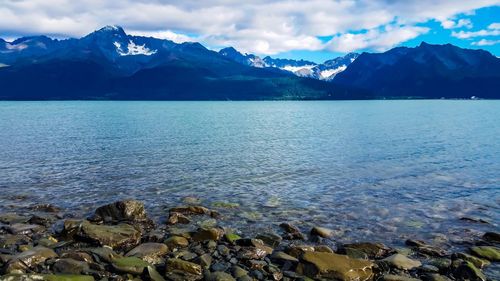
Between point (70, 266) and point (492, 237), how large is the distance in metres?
22.4

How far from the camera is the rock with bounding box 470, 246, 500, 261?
20859 millimetres

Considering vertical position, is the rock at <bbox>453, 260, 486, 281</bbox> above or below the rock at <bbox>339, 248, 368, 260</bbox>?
above

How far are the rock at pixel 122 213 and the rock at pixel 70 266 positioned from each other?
7977 millimetres

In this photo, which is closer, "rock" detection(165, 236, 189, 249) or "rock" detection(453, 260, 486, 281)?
"rock" detection(453, 260, 486, 281)

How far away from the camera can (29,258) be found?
18625mm

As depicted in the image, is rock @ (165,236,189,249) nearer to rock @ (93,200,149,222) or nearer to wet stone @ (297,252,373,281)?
rock @ (93,200,149,222)

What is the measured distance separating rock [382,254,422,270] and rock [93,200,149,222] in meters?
15.3

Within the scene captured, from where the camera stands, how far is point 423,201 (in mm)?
32844

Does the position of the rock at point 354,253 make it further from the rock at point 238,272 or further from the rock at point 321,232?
the rock at point 238,272

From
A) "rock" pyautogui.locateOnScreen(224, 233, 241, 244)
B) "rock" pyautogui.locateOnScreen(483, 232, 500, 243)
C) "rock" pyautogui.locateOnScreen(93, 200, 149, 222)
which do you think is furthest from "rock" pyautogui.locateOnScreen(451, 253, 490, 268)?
"rock" pyautogui.locateOnScreen(93, 200, 149, 222)

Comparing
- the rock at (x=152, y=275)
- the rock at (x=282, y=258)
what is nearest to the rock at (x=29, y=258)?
the rock at (x=152, y=275)

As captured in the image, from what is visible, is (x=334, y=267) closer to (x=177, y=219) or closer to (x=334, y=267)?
(x=334, y=267)

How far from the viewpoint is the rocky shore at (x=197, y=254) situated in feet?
59.3

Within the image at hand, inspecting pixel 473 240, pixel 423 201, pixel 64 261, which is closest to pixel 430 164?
pixel 423 201
